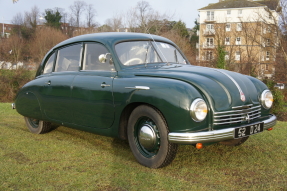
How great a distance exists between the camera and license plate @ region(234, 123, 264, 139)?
376 cm

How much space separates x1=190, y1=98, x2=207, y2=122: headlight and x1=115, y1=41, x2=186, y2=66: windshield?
1.48 metres

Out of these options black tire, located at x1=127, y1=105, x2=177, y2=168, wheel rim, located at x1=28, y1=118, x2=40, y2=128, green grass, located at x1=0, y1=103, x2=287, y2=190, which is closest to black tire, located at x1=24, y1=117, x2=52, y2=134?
wheel rim, located at x1=28, y1=118, x2=40, y2=128

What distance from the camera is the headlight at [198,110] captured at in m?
3.62

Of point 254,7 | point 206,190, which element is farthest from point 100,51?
point 254,7

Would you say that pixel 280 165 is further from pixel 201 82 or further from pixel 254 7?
pixel 254 7

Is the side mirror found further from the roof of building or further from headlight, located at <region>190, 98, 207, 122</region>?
the roof of building

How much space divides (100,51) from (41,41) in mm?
41382

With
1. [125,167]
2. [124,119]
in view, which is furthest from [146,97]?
[125,167]

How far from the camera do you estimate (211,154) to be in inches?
184

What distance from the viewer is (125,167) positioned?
4102 mm

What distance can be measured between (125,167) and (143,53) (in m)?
1.81

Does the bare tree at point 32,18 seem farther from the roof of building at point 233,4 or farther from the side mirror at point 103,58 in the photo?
the side mirror at point 103,58

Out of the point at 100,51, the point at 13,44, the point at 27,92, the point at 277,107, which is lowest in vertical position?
the point at 277,107

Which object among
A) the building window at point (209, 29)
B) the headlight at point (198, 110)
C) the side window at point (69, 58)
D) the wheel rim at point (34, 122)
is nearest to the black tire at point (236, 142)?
the headlight at point (198, 110)
